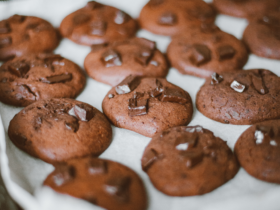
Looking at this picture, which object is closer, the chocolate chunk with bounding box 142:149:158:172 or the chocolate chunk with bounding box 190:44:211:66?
the chocolate chunk with bounding box 142:149:158:172

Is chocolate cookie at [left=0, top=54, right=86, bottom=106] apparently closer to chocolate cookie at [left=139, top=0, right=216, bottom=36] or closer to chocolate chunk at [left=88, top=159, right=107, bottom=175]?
chocolate chunk at [left=88, top=159, right=107, bottom=175]

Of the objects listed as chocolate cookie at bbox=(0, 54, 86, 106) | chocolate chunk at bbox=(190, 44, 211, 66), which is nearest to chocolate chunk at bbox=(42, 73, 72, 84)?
chocolate cookie at bbox=(0, 54, 86, 106)

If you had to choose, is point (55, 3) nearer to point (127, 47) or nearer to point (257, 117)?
point (127, 47)

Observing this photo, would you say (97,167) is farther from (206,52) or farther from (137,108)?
(206,52)

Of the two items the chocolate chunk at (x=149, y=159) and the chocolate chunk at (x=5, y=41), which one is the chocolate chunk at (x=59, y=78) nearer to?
the chocolate chunk at (x=5, y=41)

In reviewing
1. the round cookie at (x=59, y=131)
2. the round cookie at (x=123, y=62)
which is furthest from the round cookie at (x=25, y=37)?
the round cookie at (x=59, y=131)

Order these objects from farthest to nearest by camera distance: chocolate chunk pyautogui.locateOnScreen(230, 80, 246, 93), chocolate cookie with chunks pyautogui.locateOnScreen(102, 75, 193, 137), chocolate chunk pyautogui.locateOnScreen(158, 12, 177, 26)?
chocolate chunk pyautogui.locateOnScreen(158, 12, 177, 26), chocolate chunk pyautogui.locateOnScreen(230, 80, 246, 93), chocolate cookie with chunks pyautogui.locateOnScreen(102, 75, 193, 137)

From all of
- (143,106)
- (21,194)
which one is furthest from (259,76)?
(21,194)
